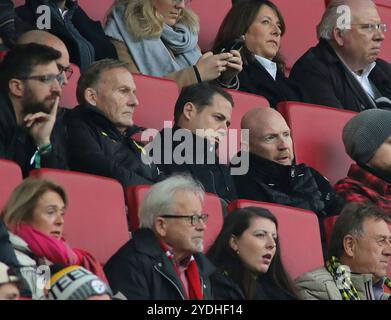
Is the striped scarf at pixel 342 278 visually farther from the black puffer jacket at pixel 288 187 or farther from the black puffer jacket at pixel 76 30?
the black puffer jacket at pixel 76 30

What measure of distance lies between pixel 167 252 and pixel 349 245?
0.84m

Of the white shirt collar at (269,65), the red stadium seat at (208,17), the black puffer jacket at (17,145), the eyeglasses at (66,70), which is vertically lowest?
the black puffer jacket at (17,145)

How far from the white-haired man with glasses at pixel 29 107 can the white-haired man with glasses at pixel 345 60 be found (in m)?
1.82

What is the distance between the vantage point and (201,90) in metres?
6.32

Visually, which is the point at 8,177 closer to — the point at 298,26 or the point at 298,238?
the point at 298,238

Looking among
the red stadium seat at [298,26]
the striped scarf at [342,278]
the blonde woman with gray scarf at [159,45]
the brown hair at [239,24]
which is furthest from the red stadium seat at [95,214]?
the red stadium seat at [298,26]

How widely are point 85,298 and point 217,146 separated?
1.64m

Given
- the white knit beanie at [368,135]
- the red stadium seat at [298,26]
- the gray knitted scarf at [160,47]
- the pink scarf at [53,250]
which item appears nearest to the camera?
the pink scarf at [53,250]

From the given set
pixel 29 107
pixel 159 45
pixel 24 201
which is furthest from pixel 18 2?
pixel 24 201

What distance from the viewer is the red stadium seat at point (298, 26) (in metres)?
7.99

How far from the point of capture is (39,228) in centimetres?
506

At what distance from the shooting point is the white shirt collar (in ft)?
23.6

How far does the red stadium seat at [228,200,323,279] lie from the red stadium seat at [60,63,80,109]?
0.85 m
